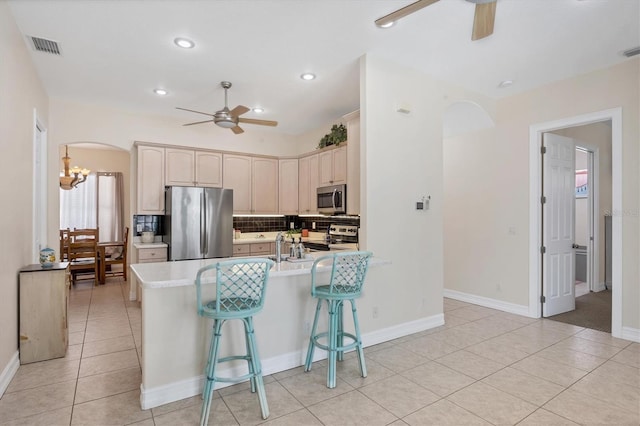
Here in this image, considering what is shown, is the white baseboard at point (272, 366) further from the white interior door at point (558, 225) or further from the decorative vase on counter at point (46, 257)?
the decorative vase on counter at point (46, 257)

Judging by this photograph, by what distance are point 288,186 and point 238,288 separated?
14.1 ft

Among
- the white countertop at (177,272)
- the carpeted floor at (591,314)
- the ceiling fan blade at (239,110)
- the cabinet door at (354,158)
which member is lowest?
the carpeted floor at (591,314)

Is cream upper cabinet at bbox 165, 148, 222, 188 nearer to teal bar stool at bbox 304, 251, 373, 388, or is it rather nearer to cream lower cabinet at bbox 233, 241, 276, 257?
cream lower cabinet at bbox 233, 241, 276, 257

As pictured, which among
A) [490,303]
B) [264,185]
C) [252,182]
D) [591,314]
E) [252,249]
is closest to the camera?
[591,314]

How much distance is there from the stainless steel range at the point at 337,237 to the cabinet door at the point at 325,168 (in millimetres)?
770

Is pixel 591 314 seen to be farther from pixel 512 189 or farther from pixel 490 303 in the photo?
pixel 512 189

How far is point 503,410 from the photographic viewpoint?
94.3 inches

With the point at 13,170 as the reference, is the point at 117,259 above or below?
below

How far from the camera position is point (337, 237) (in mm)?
5797

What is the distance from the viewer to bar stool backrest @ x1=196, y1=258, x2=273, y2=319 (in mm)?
2227

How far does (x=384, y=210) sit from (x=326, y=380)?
5.75ft

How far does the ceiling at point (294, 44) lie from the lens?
2771 mm

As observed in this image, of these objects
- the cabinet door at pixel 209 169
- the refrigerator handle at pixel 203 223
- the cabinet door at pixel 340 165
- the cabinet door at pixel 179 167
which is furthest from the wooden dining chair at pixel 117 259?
the cabinet door at pixel 340 165

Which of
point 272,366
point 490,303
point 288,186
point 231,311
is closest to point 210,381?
point 231,311
